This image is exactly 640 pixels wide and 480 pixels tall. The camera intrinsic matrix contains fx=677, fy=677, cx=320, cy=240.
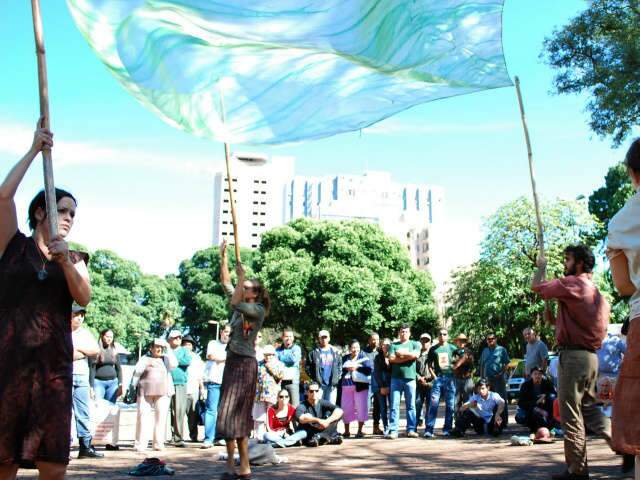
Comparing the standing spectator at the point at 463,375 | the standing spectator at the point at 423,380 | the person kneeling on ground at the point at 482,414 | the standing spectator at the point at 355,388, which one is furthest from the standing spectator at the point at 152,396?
the standing spectator at the point at 463,375

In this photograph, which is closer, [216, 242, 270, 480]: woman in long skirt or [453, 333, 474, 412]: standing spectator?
[216, 242, 270, 480]: woman in long skirt

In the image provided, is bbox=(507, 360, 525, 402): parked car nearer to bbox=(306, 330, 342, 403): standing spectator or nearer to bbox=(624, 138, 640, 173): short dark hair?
→ bbox=(306, 330, 342, 403): standing spectator

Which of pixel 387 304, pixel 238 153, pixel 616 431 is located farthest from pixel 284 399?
pixel 238 153

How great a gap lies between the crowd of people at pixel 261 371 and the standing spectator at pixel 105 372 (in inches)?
0.8

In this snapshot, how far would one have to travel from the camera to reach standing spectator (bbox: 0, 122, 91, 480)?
347 cm

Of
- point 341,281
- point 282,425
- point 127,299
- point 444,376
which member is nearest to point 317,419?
point 282,425

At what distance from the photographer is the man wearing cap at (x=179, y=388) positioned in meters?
12.6

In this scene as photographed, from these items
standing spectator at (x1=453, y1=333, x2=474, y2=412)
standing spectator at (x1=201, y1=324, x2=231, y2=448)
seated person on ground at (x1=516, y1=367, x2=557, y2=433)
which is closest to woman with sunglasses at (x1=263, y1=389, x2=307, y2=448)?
standing spectator at (x1=201, y1=324, x2=231, y2=448)

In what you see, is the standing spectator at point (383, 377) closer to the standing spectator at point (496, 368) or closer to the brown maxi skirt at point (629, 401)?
the standing spectator at point (496, 368)

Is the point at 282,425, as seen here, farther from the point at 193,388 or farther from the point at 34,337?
the point at 34,337

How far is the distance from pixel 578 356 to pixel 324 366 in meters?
8.30

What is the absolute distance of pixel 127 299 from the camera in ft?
196

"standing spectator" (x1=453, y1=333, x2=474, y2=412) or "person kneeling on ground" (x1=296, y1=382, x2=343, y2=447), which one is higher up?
"standing spectator" (x1=453, y1=333, x2=474, y2=412)

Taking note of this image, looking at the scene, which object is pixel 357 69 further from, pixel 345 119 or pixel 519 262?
pixel 519 262
